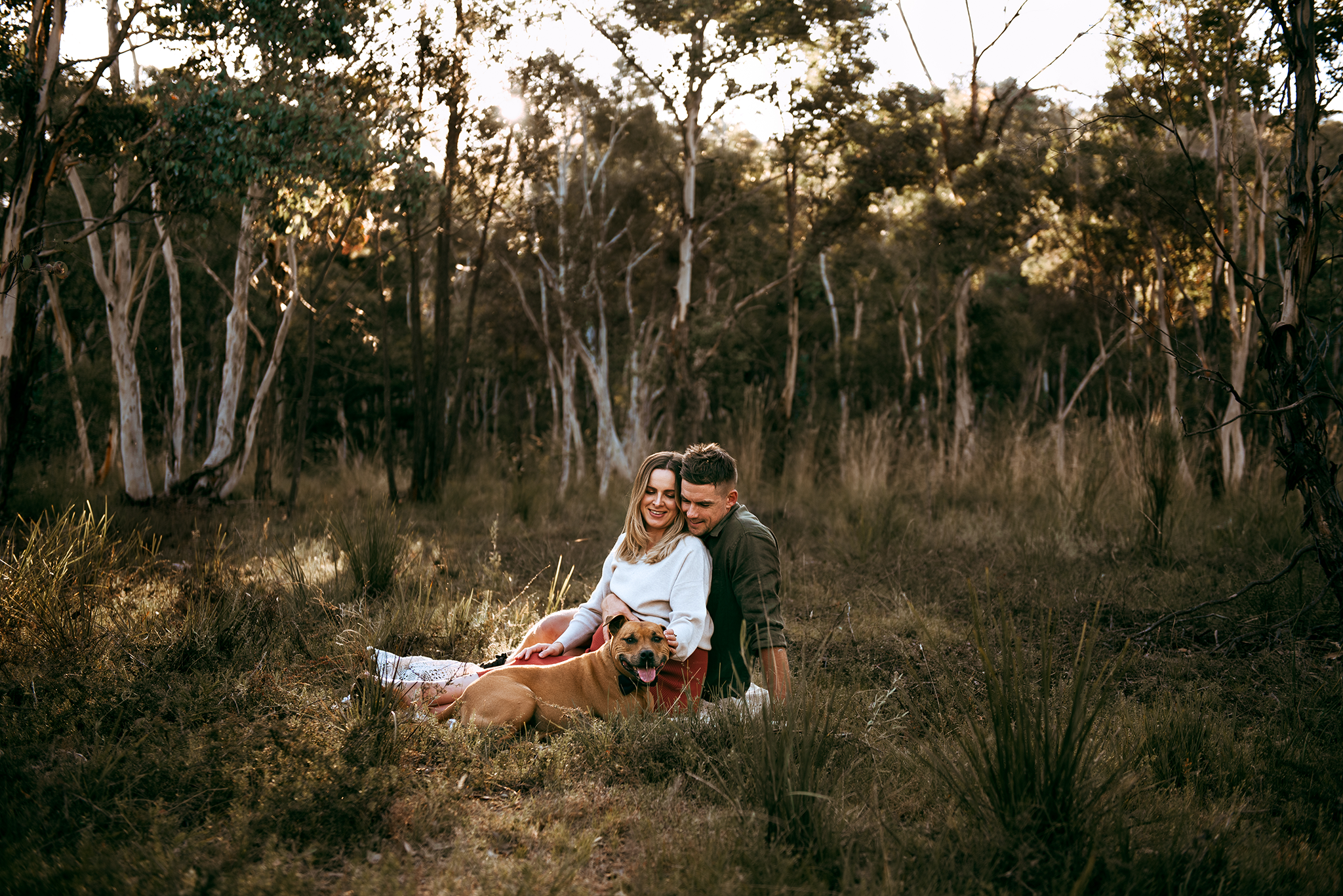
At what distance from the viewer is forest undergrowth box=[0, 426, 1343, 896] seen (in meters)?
2.16

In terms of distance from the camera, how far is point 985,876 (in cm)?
209

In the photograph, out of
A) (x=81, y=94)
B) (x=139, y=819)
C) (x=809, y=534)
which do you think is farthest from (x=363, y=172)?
(x=139, y=819)

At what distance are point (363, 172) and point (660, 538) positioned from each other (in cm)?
620

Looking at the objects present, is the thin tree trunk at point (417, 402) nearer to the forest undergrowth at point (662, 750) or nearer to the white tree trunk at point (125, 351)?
the white tree trunk at point (125, 351)

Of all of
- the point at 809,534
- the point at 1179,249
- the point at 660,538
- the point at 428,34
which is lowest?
the point at 809,534

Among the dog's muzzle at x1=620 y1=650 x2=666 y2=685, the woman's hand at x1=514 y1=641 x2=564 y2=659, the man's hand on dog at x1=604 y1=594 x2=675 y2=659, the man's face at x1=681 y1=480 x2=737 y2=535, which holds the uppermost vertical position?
the man's face at x1=681 y1=480 x2=737 y2=535

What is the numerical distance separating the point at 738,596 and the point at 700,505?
0.39 metres

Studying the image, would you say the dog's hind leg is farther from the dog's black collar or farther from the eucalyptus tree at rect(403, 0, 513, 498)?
the eucalyptus tree at rect(403, 0, 513, 498)

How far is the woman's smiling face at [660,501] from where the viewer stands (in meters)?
3.37

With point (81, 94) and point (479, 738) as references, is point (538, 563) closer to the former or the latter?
point (479, 738)

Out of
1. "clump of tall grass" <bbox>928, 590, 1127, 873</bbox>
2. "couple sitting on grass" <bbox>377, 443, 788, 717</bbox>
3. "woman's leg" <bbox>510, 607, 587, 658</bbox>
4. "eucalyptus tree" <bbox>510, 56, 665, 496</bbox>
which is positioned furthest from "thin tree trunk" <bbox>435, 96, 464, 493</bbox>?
"clump of tall grass" <bbox>928, 590, 1127, 873</bbox>

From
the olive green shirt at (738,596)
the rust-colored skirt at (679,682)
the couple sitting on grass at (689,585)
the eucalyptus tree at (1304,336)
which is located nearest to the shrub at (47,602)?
the couple sitting on grass at (689,585)

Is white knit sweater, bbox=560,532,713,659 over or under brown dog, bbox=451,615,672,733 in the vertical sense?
over

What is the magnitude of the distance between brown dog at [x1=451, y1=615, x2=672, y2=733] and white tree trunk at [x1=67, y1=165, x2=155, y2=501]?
316 inches
